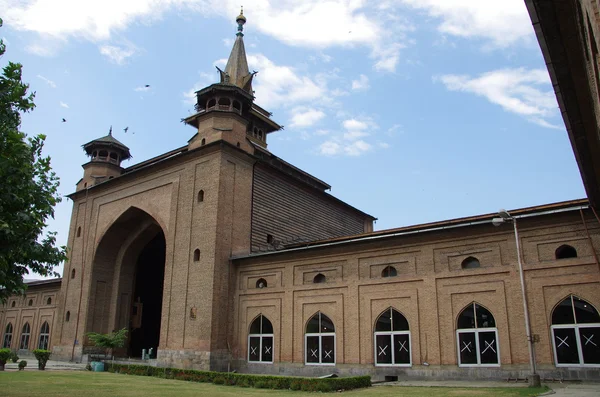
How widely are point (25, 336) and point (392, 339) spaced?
3695cm

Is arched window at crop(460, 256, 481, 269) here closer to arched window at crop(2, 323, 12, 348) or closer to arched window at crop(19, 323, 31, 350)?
arched window at crop(19, 323, 31, 350)

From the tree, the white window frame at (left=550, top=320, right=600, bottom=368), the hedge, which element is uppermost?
the tree

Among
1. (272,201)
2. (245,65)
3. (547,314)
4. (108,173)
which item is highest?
(245,65)

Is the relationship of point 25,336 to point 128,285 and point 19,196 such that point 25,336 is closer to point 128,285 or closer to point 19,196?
point 128,285

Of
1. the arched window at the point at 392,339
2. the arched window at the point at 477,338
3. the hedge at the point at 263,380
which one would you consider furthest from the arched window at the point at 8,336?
the arched window at the point at 477,338

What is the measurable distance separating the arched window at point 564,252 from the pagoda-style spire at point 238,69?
108 ft

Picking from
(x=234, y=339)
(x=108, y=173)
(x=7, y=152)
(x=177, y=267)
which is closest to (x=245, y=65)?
(x=108, y=173)

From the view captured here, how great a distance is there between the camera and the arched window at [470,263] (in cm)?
2291

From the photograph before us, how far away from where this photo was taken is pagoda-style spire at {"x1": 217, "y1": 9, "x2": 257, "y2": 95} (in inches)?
1885

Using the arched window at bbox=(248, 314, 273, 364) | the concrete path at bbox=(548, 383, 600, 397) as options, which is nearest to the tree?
the concrete path at bbox=(548, 383, 600, 397)

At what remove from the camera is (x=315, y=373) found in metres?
25.9

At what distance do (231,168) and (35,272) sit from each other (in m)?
20.1

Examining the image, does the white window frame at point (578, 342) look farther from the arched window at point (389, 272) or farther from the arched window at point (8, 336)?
the arched window at point (8, 336)

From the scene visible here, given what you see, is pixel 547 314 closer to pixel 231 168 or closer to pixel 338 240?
pixel 338 240
